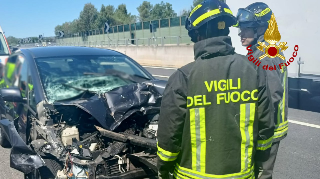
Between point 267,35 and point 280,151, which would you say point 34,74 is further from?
point 280,151

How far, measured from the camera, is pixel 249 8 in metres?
3.22

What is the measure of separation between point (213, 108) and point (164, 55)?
19431 mm

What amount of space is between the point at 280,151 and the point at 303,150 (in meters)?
0.37

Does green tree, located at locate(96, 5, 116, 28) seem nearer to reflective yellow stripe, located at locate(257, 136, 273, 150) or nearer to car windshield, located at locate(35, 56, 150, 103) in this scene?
car windshield, located at locate(35, 56, 150, 103)

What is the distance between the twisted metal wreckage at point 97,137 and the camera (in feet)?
8.96

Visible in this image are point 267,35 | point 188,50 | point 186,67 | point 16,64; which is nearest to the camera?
point 186,67

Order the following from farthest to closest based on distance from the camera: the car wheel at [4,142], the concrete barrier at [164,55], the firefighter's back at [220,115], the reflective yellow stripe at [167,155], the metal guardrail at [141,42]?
the metal guardrail at [141,42]
the concrete barrier at [164,55]
the car wheel at [4,142]
the reflective yellow stripe at [167,155]
the firefighter's back at [220,115]

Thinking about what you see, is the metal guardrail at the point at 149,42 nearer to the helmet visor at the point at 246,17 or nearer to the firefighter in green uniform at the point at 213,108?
the helmet visor at the point at 246,17

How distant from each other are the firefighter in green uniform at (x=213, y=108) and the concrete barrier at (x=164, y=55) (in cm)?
1589

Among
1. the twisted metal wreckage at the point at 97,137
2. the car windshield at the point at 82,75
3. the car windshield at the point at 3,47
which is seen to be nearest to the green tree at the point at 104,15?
the car windshield at the point at 3,47

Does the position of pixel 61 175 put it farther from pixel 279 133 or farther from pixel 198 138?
pixel 279 133

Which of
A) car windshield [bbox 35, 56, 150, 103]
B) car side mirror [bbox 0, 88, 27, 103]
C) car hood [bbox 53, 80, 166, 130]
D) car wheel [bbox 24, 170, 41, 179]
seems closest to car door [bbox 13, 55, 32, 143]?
car side mirror [bbox 0, 88, 27, 103]

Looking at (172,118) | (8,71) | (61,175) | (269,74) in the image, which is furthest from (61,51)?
(172,118)

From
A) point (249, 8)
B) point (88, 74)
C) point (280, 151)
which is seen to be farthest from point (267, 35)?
point (280, 151)
